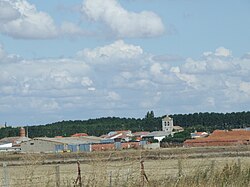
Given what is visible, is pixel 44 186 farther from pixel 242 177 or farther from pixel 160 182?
pixel 242 177

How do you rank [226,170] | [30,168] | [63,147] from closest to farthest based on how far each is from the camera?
[30,168]
[226,170]
[63,147]

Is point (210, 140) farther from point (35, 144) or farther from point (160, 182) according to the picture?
point (160, 182)

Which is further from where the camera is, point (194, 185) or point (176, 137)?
point (176, 137)

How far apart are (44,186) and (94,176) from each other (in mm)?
2931

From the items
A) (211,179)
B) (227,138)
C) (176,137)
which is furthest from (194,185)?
(176,137)

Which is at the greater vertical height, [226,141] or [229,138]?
[229,138]

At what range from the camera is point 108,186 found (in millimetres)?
20891

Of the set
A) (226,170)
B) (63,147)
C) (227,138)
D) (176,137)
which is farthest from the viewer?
(176,137)

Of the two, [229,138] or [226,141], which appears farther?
[229,138]

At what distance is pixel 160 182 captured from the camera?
22078mm

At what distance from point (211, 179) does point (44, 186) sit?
5.40m

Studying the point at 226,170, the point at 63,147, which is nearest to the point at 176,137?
the point at 63,147

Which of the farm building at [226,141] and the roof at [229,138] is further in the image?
the roof at [229,138]

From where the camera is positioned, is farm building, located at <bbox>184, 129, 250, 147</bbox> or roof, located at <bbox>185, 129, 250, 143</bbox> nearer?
farm building, located at <bbox>184, 129, 250, 147</bbox>
